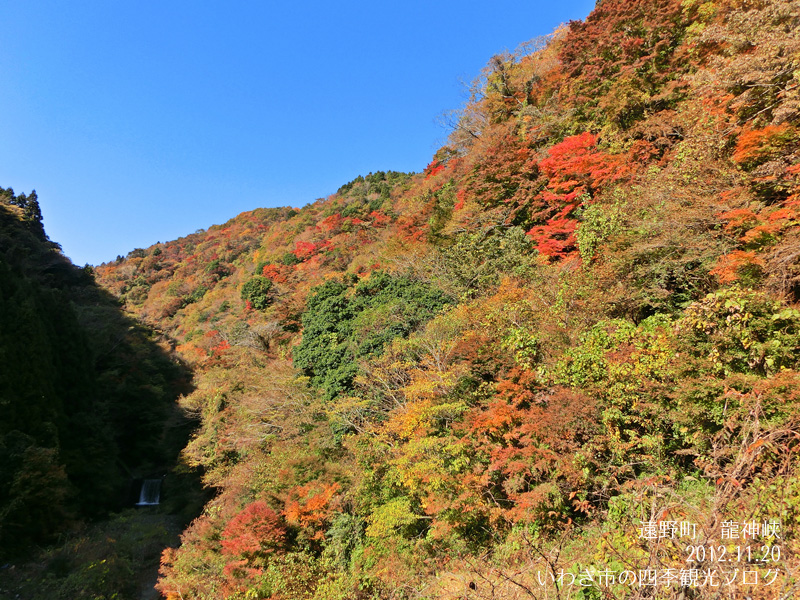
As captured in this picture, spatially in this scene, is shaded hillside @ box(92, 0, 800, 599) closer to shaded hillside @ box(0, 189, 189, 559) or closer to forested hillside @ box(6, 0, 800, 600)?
forested hillside @ box(6, 0, 800, 600)

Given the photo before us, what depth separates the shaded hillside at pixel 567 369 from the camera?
5891 millimetres

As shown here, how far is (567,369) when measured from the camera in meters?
8.06

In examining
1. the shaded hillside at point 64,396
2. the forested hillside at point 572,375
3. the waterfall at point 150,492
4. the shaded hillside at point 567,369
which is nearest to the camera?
the forested hillside at point 572,375

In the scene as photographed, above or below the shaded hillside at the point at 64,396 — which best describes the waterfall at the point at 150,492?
below

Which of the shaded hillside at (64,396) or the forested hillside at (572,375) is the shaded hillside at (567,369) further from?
the shaded hillside at (64,396)

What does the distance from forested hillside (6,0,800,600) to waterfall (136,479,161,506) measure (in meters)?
10.4

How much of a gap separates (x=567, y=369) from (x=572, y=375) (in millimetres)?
151

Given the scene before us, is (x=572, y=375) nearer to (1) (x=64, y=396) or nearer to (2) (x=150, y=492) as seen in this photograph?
(1) (x=64, y=396)

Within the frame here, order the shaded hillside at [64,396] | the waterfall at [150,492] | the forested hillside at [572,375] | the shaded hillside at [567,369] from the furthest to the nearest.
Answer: the waterfall at [150,492]
the shaded hillside at [64,396]
the shaded hillside at [567,369]
the forested hillside at [572,375]

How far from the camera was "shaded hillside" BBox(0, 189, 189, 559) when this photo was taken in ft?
53.9

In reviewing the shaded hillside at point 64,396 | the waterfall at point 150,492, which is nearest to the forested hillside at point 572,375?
the shaded hillside at point 64,396

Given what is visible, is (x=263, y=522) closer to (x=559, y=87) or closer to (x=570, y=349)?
(x=570, y=349)

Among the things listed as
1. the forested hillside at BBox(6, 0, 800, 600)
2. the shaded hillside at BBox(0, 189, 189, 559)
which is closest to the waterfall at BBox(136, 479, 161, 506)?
the shaded hillside at BBox(0, 189, 189, 559)

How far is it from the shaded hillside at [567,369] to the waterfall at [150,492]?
418 inches
